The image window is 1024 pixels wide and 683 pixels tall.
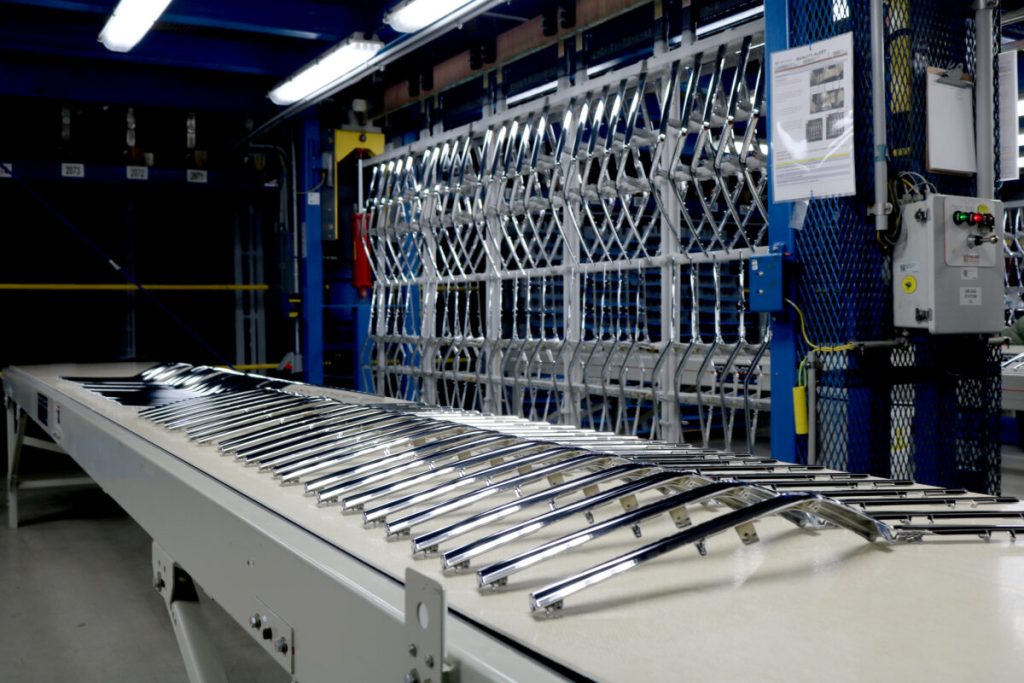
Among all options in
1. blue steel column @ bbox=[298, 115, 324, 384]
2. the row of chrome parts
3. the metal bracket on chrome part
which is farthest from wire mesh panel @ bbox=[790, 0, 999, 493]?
blue steel column @ bbox=[298, 115, 324, 384]

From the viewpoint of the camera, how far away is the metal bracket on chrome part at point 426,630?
0.81 meters

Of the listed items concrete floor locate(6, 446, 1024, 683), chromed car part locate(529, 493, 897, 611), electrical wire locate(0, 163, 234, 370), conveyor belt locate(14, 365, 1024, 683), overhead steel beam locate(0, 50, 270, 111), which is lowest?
concrete floor locate(6, 446, 1024, 683)

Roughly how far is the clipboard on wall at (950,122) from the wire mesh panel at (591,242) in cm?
98

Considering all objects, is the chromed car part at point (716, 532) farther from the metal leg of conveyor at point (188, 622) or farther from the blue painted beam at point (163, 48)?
the blue painted beam at point (163, 48)

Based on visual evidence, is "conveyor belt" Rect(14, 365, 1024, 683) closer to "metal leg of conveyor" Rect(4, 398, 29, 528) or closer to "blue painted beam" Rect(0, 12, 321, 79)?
"metal leg of conveyor" Rect(4, 398, 29, 528)

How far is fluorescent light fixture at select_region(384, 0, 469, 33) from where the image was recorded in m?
4.48

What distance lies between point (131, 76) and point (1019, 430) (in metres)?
8.32

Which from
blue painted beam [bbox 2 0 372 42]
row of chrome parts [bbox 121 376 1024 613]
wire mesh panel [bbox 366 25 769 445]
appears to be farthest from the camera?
blue painted beam [bbox 2 0 372 42]

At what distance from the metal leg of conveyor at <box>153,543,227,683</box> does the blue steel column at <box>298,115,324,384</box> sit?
5401mm

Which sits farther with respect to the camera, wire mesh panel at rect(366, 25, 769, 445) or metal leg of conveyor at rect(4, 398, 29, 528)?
metal leg of conveyor at rect(4, 398, 29, 528)

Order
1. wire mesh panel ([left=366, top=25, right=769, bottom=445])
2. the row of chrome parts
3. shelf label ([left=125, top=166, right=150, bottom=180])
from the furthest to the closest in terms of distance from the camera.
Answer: shelf label ([left=125, top=166, right=150, bottom=180]), wire mesh panel ([left=366, top=25, right=769, bottom=445]), the row of chrome parts

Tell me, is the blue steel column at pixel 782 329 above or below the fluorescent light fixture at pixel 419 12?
below

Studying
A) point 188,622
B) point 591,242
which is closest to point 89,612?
point 188,622

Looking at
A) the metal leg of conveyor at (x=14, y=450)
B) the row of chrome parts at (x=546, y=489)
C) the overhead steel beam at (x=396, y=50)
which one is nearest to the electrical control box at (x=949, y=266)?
the row of chrome parts at (x=546, y=489)
